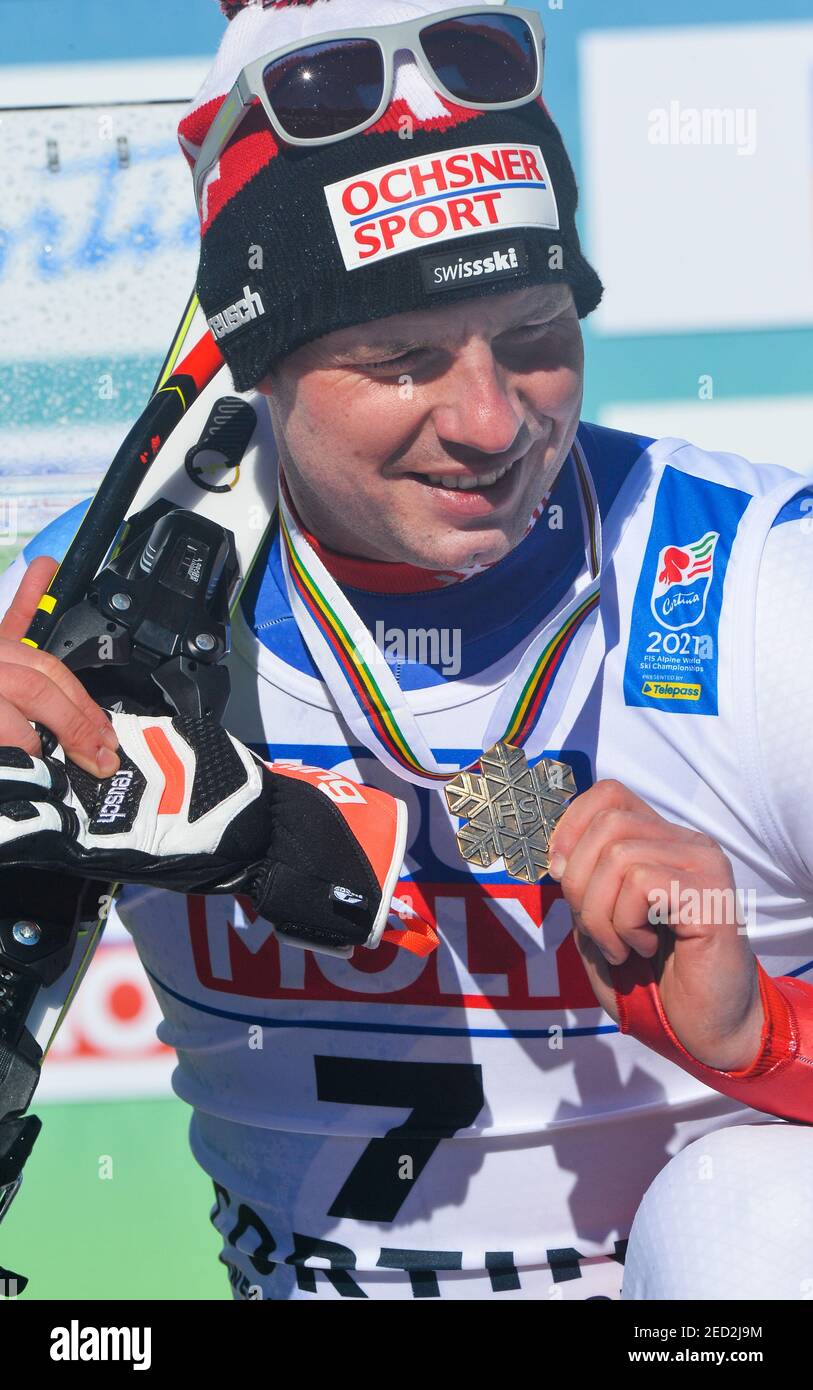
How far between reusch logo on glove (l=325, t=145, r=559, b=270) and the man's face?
63 mm

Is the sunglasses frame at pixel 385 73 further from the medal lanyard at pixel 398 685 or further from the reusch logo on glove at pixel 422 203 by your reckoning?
the medal lanyard at pixel 398 685

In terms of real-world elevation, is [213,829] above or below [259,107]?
below

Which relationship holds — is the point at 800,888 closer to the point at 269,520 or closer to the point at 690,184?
the point at 269,520

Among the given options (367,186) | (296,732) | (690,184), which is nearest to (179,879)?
(296,732)

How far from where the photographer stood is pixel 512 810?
1.23 m

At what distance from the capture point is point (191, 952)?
158cm

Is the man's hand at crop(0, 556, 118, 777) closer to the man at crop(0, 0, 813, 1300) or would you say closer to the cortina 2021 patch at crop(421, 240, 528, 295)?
the man at crop(0, 0, 813, 1300)

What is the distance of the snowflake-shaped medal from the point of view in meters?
1.21

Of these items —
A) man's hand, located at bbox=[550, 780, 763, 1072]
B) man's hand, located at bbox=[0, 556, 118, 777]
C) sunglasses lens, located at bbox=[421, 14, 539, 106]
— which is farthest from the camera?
sunglasses lens, located at bbox=[421, 14, 539, 106]

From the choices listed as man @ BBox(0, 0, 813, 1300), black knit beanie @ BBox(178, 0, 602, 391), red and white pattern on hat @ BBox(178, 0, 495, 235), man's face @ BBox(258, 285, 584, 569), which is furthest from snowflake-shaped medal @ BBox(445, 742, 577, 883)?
red and white pattern on hat @ BBox(178, 0, 495, 235)

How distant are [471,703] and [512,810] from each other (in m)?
0.23

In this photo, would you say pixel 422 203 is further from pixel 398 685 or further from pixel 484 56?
pixel 398 685

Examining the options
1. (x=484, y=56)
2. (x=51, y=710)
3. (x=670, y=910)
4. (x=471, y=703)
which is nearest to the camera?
(x=670, y=910)

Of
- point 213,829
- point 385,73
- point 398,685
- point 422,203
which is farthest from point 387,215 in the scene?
point 213,829
